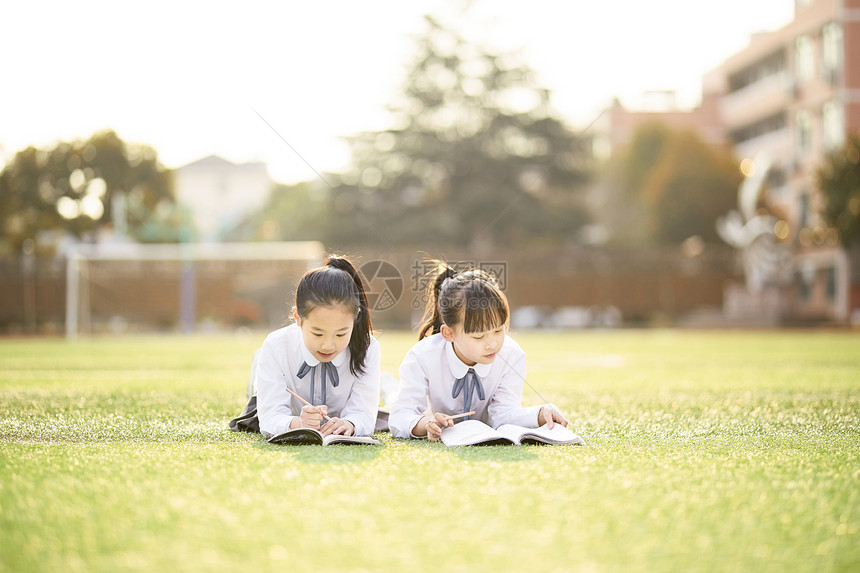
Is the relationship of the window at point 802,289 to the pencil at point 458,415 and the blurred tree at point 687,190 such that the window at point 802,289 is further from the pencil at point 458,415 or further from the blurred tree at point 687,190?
the pencil at point 458,415

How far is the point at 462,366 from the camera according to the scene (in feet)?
11.6

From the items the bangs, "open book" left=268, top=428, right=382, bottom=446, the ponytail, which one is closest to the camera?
"open book" left=268, top=428, right=382, bottom=446

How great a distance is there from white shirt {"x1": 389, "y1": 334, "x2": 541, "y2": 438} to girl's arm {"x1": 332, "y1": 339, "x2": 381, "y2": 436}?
0.09 m

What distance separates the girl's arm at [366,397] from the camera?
11.4ft

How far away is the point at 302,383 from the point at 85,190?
28.8m

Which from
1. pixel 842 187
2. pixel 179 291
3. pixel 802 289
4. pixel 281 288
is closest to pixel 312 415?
pixel 281 288

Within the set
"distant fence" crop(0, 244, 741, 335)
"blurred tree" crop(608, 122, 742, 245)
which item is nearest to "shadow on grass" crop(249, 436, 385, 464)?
"distant fence" crop(0, 244, 741, 335)

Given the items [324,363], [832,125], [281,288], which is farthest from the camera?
[832,125]

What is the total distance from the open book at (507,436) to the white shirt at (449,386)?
0.64 ft

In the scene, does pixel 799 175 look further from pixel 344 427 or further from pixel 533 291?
pixel 344 427

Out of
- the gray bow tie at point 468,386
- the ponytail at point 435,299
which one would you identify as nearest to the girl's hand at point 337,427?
the gray bow tie at point 468,386

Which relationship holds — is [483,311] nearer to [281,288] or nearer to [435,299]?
Answer: [435,299]

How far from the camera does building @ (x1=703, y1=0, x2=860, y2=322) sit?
25547mm

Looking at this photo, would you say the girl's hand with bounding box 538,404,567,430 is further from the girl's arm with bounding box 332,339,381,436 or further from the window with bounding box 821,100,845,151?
the window with bounding box 821,100,845,151
